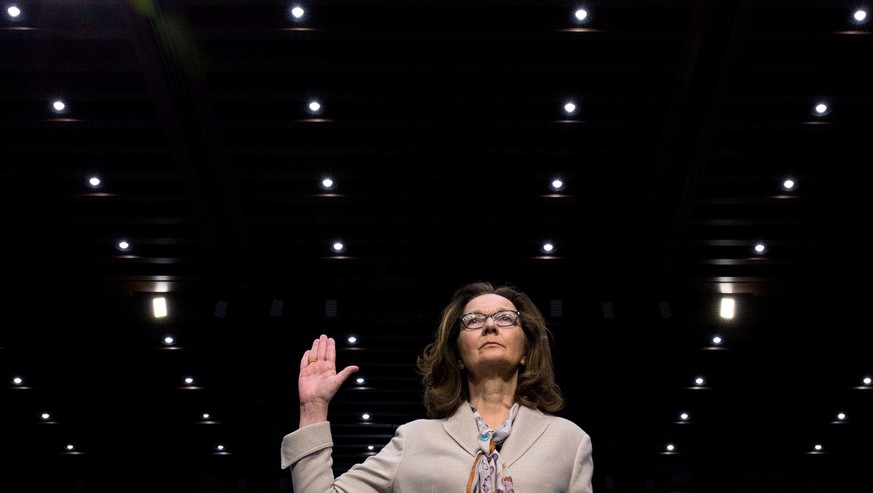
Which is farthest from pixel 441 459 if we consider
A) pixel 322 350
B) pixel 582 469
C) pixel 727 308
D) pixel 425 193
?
pixel 727 308

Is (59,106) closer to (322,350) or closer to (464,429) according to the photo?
(322,350)

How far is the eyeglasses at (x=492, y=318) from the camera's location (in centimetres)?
277

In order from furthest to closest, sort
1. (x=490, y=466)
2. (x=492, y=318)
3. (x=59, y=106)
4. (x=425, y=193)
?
(x=425, y=193) < (x=59, y=106) < (x=492, y=318) < (x=490, y=466)

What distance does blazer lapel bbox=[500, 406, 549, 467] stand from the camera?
7.98ft

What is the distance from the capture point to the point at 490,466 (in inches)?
93.8

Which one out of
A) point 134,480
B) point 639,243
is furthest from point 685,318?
point 134,480

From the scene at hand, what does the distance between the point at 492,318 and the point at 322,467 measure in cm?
68

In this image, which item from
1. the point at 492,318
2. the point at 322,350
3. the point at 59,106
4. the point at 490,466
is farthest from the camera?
the point at 59,106

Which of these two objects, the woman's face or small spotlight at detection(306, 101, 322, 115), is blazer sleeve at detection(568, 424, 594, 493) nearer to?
the woman's face

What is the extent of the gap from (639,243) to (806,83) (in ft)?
8.05

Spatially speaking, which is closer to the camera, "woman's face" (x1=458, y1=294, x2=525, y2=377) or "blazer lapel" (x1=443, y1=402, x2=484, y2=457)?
"blazer lapel" (x1=443, y1=402, x2=484, y2=457)

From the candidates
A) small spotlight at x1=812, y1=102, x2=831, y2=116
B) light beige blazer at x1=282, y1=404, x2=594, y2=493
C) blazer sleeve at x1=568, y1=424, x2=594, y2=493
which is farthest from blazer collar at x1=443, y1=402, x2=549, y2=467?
small spotlight at x1=812, y1=102, x2=831, y2=116

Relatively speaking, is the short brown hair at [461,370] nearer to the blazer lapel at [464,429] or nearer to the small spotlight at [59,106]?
the blazer lapel at [464,429]

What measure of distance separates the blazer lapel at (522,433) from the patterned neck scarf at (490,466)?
0.7 inches
